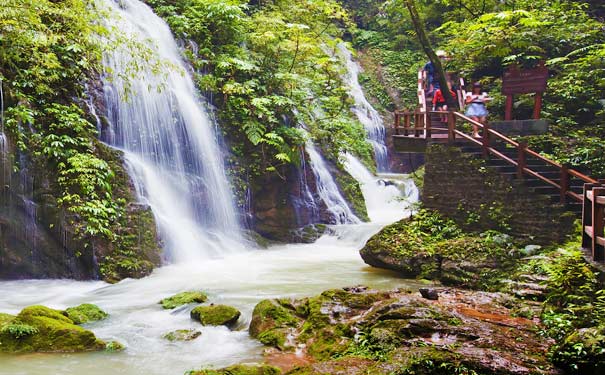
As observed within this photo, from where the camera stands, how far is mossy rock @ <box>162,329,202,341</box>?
675 centimetres

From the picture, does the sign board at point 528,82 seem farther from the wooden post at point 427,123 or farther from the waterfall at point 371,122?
the waterfall at point 371,122

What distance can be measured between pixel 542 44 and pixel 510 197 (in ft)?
32.4

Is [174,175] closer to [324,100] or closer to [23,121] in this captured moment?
[23,121]

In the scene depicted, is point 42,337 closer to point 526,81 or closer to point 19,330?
point 19,330

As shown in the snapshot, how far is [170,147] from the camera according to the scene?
13797 millimetres

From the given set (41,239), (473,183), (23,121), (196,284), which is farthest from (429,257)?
(23,121)

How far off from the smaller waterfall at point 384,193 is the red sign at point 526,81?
678 centimetres

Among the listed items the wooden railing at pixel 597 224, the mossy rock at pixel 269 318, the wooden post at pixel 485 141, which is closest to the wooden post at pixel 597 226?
the wooden railing at pixel 597 224

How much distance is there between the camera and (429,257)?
34.2 feet

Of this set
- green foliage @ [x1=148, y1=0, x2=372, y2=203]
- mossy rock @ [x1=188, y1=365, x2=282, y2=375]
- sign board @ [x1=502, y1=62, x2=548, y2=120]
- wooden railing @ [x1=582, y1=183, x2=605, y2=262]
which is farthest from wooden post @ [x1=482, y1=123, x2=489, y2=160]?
mossy rock @ [x1=188, y1=365, x2=282, y2=375]

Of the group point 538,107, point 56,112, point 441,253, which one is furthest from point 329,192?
point 56,112

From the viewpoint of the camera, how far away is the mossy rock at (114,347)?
6336mm

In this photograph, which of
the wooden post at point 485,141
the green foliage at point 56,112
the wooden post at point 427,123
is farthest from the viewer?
the wooden post at point 427,123

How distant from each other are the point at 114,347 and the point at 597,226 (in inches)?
272
